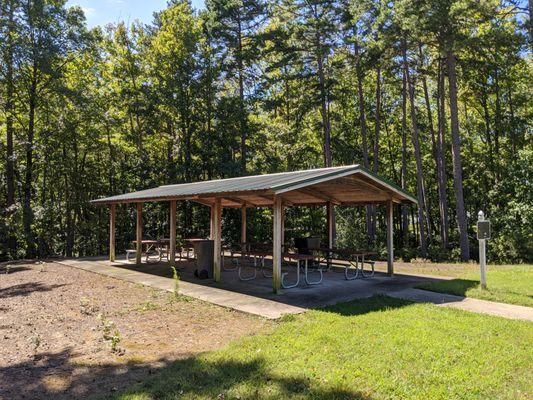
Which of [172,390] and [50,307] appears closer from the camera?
[172,390]

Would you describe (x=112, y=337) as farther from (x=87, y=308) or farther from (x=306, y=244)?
(x=306, y=244)

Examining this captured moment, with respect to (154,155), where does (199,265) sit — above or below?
below

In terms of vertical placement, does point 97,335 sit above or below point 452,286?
below

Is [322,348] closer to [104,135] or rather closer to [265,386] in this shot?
[265,386]

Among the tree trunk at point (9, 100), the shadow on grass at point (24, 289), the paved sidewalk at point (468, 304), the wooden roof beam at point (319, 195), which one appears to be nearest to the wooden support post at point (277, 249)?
the paved sidewalk at point (468, 304)

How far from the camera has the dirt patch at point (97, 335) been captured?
395cm

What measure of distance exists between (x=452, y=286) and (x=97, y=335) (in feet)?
23.2

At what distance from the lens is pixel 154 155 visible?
22.9m

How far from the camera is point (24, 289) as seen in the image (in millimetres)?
9305

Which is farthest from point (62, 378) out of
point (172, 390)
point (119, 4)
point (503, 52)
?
point (119, 4)

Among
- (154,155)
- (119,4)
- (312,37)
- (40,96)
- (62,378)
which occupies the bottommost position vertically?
(62,378)

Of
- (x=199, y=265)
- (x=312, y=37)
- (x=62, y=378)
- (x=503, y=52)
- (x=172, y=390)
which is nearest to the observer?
(x=172, y=390)

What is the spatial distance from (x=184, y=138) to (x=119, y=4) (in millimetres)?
8399

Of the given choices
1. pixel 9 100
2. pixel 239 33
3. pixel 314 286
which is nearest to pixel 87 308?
pixel 314 286
